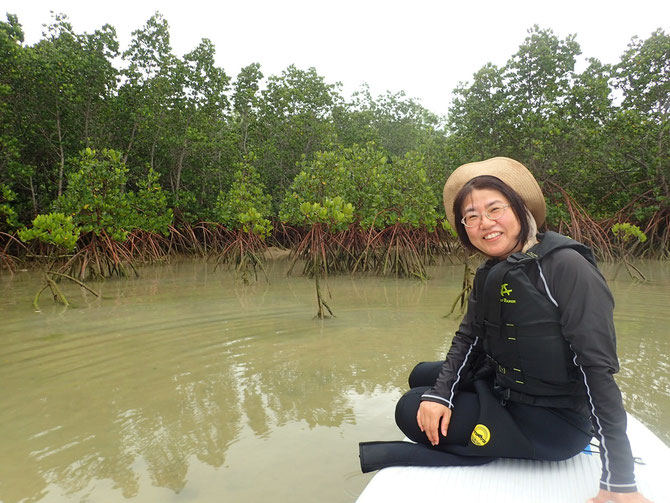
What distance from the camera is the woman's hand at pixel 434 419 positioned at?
1206 millimetres

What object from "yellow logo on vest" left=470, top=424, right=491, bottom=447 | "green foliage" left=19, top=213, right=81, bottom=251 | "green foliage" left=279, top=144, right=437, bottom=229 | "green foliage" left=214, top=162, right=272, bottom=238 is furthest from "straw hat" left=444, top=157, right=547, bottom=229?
"green foliage" left=214, top=162, right=272, bottom=238

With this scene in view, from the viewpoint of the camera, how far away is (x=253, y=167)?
10492 mm

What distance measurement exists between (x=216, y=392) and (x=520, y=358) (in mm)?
1678

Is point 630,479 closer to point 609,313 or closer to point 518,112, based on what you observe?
point 609,313

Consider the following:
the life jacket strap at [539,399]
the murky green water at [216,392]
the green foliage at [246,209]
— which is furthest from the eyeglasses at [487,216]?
the green foliage at [246,209]

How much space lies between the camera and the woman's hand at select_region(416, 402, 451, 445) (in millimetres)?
1206

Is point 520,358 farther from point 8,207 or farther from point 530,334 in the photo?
point 8,207

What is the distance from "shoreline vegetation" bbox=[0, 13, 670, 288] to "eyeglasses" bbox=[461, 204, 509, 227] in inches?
184

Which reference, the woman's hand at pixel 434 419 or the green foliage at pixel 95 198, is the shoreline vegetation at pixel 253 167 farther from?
the woman's hand at pixel 434 419

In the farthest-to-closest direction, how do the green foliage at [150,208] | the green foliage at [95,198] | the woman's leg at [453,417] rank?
1. the green foliage at [150,208]
2. the green foliage at [95,198]
3. the woman's leg at [453,417]

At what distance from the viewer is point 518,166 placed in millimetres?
1258

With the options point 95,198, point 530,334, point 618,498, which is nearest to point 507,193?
point 530,334

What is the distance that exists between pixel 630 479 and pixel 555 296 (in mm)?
393

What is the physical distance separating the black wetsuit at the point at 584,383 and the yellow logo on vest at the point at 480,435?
24 mm
